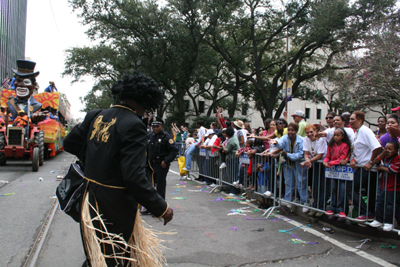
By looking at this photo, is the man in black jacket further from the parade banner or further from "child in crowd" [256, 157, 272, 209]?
the parade banner

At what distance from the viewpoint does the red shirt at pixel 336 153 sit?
17.7 feet

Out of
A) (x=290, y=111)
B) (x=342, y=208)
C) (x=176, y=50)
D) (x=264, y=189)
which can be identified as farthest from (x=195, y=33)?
(x=290, y=111)

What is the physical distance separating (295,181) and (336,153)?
1004 millimetres

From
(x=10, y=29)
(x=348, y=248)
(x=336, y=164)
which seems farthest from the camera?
(x=10, y=29)

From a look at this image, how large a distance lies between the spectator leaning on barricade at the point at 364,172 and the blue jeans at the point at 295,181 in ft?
3.00

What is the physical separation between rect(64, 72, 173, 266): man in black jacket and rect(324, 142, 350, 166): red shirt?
12.7 feet

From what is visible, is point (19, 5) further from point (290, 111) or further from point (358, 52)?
point (358, 52)

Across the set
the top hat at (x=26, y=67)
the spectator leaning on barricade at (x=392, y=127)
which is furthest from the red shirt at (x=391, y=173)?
the top hat at (x=26, y=67)

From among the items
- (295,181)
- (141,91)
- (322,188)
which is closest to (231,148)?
(295,181)

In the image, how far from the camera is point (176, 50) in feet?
77.6

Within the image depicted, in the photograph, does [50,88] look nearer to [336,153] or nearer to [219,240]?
[219,240]

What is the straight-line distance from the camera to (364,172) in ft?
16.9

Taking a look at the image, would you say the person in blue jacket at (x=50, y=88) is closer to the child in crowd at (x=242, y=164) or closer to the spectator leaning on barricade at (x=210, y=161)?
the spectator leaning on barricade at (x=210, y=161)

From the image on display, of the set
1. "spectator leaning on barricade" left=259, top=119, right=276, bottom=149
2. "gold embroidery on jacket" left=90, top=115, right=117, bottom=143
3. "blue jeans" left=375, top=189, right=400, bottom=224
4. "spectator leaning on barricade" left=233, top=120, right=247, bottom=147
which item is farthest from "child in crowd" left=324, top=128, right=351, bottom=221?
"gold embroidery on jacket" left=90, top=115, right=117, bottom=143
